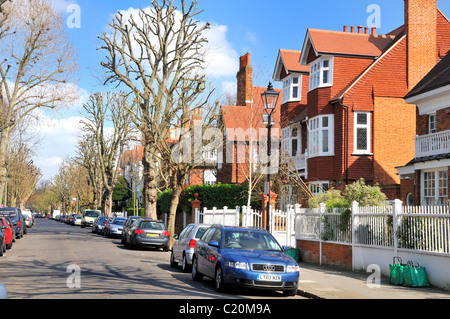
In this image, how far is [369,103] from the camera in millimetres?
27797

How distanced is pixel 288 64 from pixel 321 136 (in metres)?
7.59

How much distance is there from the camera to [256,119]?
36.6 m

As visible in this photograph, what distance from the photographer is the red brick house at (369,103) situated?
27469 mm

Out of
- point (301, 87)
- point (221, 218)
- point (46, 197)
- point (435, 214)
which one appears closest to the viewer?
point (435, 214)

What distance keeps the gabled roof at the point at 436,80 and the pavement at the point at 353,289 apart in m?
10.0

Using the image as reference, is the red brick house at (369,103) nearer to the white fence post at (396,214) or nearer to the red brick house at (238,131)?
the red brick house at (238,131)

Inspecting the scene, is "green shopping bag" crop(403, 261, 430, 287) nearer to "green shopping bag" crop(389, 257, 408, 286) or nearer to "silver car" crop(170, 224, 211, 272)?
"green shopping bag" crop(389, 257, 408, 286)

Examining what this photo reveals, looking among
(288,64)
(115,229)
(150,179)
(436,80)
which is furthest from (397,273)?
(115,229)

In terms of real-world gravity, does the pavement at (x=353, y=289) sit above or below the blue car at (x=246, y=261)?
below

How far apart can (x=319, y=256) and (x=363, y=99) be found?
11.9 m

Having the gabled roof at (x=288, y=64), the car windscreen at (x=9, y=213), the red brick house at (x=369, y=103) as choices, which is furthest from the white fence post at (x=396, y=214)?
the car windscreen at (x=9, y=213)

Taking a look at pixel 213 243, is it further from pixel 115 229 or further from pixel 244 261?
pixel 115 229

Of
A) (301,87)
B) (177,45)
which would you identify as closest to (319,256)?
(301,87)
